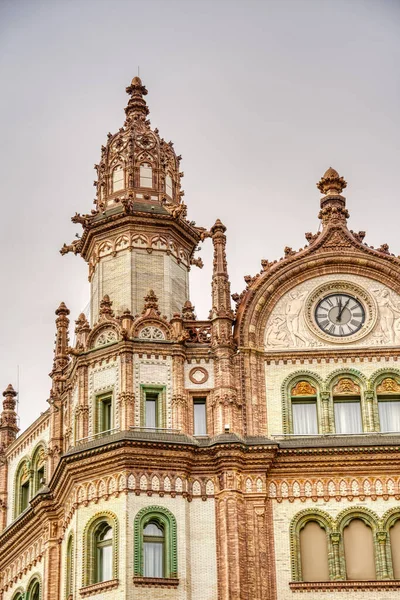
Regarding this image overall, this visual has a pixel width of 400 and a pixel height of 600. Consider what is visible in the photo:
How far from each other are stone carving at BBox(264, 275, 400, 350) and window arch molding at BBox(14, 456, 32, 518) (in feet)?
39.5

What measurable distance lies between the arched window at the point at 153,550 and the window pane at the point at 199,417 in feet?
13.3

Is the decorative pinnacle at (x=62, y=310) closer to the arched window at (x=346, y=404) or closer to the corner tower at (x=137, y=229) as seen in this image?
the corner tower at (x=137, y=229)

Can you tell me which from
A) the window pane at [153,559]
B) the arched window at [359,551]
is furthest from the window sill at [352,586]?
the window pane at [153,559]

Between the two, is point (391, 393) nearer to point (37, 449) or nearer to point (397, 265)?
point (397, 265)

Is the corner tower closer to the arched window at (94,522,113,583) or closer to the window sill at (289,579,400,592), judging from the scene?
the arched window at (94,522,113,583)

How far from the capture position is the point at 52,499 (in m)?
54.4

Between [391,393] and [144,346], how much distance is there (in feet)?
30.2

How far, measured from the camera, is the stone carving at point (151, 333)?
5397 cm

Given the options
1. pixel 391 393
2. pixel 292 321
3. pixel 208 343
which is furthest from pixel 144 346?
pixel 391 393

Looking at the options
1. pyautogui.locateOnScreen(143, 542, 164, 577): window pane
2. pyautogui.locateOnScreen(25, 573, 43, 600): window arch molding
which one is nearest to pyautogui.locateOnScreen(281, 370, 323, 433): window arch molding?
pyautogui.locateOnScreen(143, 542, 164, 577): window pane

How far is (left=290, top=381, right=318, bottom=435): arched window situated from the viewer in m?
53.2

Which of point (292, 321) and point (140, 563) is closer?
point (140, 563)

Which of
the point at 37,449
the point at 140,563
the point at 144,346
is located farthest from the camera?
the point at 37,449

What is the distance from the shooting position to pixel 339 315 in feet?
180
